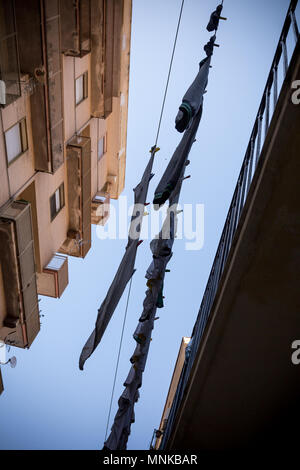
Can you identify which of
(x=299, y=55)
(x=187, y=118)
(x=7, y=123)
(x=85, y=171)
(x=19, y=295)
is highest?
(x=299, y=55)

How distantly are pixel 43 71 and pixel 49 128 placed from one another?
3.54ft

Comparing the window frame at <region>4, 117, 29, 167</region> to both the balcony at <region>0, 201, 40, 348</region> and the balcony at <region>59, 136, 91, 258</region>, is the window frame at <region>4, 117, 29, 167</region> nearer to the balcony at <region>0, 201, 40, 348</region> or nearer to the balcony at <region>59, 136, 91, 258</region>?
the balcony at <region>0, 201, 40, 348</region>

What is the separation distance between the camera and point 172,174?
3.97 metres

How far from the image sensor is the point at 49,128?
22.7ft

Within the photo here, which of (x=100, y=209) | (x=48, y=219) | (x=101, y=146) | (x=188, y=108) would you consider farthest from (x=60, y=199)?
(x=188, y=108)

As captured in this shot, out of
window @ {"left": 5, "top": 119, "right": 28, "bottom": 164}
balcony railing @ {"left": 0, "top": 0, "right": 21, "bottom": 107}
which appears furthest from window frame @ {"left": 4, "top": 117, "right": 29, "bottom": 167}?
balcony railing @ {"left": 0, "top": 0, "right": 21, "bottom": 107}

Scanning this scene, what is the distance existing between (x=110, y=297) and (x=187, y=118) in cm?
234

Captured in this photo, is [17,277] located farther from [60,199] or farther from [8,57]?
[8,57]

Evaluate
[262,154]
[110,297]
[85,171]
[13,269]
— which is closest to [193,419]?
[110,297]

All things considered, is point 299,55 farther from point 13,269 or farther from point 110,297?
point 13,269

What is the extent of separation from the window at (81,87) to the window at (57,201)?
2.37 metres

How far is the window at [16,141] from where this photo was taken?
20.9ft

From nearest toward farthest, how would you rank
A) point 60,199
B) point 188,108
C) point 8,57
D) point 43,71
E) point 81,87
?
point 188,108 < point 8,57 < point 43,71 < point 81,87 < point 60,199
